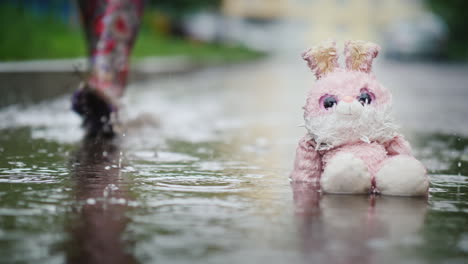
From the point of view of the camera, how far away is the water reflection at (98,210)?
2543mm

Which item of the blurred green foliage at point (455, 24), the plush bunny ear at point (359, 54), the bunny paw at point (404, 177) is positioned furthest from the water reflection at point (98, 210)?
the blurred green foliage at point (455, 24)

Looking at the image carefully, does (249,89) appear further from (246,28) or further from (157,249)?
(246,28)

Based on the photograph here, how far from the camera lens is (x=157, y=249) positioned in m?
2.61

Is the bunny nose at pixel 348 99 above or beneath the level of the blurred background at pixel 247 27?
beneath

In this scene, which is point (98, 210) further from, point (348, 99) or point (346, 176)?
point (348, 99)

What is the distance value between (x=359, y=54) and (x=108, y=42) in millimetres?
2816

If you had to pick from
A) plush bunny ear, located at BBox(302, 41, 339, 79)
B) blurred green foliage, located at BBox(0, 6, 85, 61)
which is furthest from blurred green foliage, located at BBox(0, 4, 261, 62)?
plush bunny ear, located at BBox(302, 41, 339, 79)

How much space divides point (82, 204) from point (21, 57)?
1023 centimetres

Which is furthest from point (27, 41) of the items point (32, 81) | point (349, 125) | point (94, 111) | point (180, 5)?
point (180, 5)

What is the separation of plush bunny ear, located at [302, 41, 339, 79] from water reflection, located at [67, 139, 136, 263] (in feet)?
3.46

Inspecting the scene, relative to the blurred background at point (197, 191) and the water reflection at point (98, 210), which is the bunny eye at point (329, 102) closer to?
the blurred background at point (197, 191)

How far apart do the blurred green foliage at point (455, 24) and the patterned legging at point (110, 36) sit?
28.2m

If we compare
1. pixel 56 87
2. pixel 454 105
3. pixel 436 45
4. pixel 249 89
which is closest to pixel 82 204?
pixel 56 87

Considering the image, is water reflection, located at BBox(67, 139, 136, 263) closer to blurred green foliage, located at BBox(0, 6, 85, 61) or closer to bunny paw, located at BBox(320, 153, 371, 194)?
bunny paw, located at BBox(320, 153, 371, 194)
